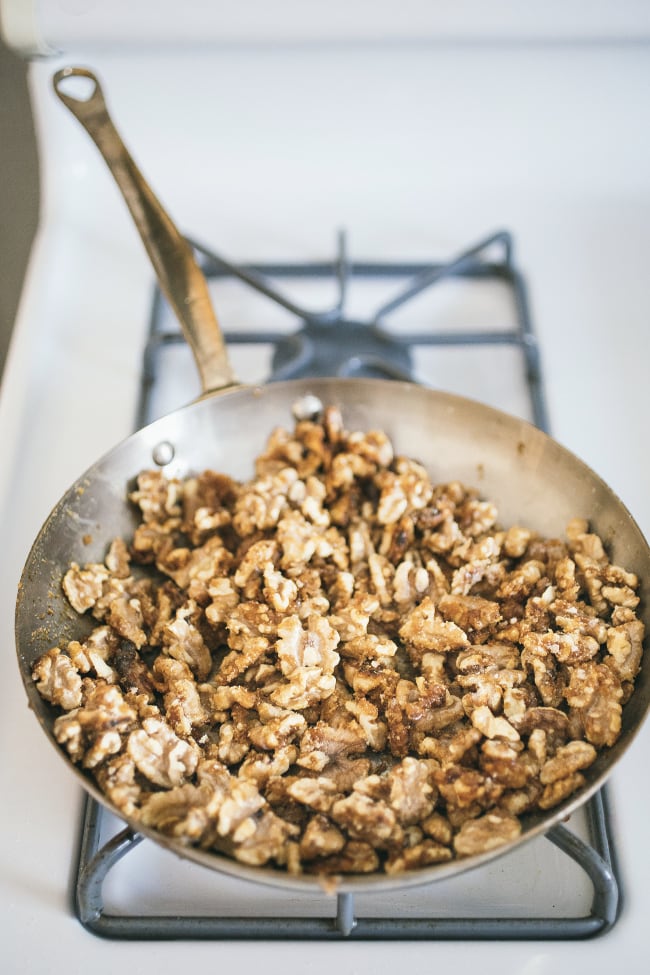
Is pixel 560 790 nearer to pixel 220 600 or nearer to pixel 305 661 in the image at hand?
pixel 305 661

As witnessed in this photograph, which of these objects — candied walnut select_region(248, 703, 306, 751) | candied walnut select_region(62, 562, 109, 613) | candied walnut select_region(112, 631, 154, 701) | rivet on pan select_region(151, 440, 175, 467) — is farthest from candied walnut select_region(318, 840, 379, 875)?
rivet on pan select_region(151, 440, 175, 467)

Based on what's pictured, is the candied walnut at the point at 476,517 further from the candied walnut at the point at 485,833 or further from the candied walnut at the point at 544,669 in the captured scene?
the candied walnut at the point at 485,833

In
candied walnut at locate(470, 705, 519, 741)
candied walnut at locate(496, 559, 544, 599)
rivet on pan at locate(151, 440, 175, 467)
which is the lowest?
candied walnut at locate(470, 705, 519, 741)

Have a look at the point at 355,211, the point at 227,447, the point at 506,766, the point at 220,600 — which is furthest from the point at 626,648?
the point at 355,211

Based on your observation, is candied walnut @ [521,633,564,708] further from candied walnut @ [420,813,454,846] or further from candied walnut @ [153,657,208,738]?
candied walnut @ [153,657,208,738]

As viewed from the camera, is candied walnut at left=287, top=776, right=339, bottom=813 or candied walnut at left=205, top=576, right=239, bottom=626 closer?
candied walnut at left=287, top=776, right=339, bottom=813

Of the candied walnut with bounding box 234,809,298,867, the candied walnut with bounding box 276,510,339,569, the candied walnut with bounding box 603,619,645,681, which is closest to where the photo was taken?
the candied walnut with bounding box 234,809,298,867

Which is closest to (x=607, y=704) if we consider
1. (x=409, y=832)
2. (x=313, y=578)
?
(x=409, y=832)
